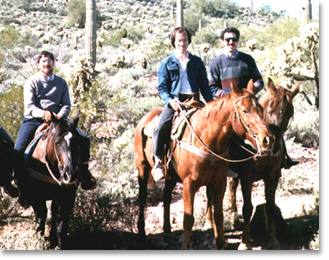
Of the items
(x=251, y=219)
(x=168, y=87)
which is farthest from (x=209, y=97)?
(x=251, y=219)

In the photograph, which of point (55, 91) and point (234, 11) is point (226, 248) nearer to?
point (55, 91)

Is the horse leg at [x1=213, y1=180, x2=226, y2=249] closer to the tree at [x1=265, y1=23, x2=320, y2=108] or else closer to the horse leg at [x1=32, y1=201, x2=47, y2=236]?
the horse leg at [x1=32, y1=201, x2=47, y2=236]

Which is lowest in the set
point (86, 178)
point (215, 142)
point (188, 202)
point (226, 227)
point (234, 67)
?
point (226, 227)

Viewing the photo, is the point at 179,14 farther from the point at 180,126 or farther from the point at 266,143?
the point at 266,143

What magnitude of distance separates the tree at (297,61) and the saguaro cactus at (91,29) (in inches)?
130

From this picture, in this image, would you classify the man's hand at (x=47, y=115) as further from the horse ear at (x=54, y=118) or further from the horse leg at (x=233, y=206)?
the horse leg at (x=233, y=206)

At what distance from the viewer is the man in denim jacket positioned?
5238 mm

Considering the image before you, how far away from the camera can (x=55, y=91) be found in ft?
18.2

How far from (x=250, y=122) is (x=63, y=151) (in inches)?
78.0

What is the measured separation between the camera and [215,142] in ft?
15.3

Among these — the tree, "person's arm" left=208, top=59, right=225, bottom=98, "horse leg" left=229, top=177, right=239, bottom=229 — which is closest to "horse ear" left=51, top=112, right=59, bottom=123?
"person's arm" left=208, top=59, right=225, bottom=98

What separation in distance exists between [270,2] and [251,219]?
2986 millimetres

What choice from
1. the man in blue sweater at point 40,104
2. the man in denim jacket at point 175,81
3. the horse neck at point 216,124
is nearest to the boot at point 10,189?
the man in blue sweater at point 40,104

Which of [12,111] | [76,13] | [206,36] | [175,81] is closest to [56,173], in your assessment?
[175,81]
